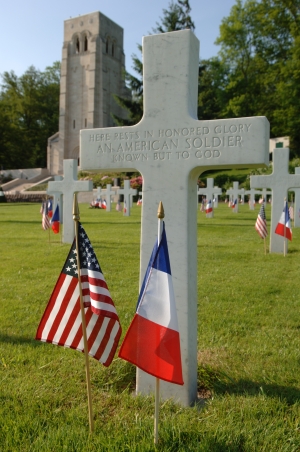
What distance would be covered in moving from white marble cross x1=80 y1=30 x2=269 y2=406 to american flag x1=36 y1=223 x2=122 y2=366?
1.68 feet

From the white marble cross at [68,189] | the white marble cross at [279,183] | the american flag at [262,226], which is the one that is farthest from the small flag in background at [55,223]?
the american flag at [262,226]

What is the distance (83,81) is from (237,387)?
188 feet

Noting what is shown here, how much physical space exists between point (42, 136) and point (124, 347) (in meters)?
67.8

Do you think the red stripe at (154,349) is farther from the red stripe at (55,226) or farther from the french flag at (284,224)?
the red stripe at (55,226)

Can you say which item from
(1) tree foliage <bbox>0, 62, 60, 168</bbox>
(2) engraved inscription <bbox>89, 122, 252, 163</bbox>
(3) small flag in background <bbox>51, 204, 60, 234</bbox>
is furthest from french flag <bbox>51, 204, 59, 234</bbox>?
(1) tree foliage <bbox>0, 62, 60, 168</bbox>

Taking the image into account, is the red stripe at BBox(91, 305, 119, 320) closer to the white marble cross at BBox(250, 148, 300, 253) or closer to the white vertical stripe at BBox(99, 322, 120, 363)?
the white vertical stripe at BBox(99, 322, 120, 363)

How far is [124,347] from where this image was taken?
2.53 meters

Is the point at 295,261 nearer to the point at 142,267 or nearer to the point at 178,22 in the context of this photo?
the point at 142,267

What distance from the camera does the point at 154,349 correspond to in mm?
2490

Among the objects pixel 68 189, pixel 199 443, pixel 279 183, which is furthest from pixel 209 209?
pixel 199 443

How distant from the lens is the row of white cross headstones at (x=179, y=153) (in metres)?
3.01

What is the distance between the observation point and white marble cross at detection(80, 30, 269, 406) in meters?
3.01

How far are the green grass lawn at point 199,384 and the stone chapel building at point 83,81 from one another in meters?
51.0

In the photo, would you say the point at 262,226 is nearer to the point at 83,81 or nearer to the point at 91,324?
the point at 91,324
